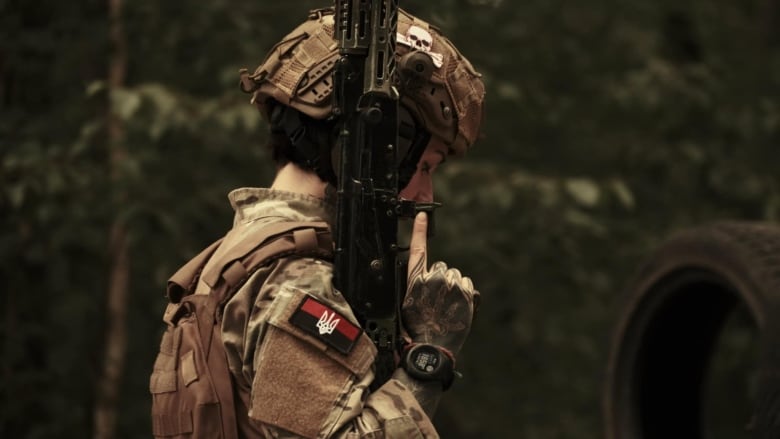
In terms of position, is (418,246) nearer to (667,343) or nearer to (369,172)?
(369,172)

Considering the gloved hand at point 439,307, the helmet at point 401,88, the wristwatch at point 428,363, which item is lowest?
the wristwatch at point 428,363

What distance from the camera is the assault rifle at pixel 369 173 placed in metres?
2.61

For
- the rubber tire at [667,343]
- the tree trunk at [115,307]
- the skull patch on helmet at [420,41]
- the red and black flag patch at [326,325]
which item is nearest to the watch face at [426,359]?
the red and black flag patch at [326,325]

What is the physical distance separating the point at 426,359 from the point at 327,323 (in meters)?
0.23

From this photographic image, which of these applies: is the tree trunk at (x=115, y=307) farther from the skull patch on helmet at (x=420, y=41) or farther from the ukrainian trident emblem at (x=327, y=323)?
the ukrainian trident emblem at (x=327, y=323)

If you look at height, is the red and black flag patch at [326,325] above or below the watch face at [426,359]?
above

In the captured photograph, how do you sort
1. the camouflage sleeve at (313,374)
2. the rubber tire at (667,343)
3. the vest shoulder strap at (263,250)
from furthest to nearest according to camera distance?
the rubber tire at (667,343)
the vest shoulder strap at (263,250)
the camouflage sleeve at (313,374)

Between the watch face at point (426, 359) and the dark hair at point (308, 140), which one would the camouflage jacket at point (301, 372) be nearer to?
the watch face at point (426, 359)

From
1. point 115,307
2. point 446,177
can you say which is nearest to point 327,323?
point 115,307

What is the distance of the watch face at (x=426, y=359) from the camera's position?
256 cm

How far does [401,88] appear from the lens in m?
2.70

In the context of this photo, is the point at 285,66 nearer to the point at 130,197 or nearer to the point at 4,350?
the point at 130,197

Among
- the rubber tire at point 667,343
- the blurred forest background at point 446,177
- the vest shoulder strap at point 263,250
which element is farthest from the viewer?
the blurred forest background at point 446,177

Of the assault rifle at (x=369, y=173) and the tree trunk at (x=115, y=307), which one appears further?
the tree trunk at (x=115, y=307)
